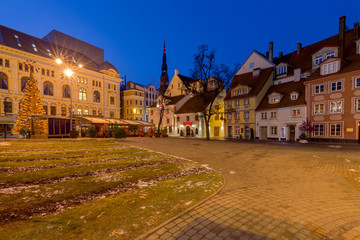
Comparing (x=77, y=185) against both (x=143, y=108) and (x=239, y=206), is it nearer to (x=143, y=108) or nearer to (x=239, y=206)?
(x=239, y=206)

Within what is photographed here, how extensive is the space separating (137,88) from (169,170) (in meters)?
67.8

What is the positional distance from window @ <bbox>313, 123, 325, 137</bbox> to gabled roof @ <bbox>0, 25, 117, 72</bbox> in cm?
5663

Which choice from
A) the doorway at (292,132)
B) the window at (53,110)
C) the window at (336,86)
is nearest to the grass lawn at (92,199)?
the window at (336,86)

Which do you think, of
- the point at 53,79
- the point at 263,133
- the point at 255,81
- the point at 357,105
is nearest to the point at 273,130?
the point at 263,133

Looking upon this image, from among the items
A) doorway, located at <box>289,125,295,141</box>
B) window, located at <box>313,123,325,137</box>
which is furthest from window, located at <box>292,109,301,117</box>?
window, located at <box>313,123,325,137</box>

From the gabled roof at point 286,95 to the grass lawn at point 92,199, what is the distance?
27261mm

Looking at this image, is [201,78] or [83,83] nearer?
[201,78]

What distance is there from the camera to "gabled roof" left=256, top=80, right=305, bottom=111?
28453 mm

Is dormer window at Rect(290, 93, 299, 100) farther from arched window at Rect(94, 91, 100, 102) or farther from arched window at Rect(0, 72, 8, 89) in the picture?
arched window at Rect(0, 72, 8, 89)

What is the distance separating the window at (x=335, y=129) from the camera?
24078mm

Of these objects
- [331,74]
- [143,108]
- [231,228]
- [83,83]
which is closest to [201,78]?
[331,74]

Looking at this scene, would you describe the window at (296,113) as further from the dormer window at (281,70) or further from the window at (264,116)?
the dormer window at (281,70)

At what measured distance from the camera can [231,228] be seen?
3605 millimetres

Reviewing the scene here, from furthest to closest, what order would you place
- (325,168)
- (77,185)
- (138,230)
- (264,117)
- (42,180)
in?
(264,117)
(325,168)
(42,180)
(77,185)
(138,230)
